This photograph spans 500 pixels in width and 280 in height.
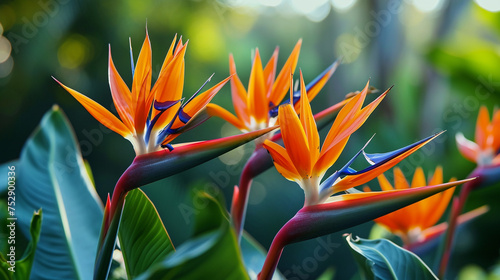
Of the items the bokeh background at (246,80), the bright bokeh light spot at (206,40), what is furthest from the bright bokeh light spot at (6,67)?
the bright bokeh light spot at (206,40)

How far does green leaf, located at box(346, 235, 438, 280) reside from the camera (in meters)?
0.43

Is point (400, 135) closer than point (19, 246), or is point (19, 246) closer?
point (19, 246)

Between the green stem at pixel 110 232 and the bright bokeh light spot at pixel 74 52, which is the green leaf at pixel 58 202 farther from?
the bright bokeh light spot at pixel 74 52

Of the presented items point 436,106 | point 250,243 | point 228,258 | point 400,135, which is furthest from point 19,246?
point 436,106

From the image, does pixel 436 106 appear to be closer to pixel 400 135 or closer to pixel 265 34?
pixel 400 135

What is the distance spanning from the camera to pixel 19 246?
2.03 ft

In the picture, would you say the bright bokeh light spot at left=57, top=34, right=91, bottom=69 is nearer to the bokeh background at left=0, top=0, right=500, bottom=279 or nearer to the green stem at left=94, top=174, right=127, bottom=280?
the bokeh background at left=0, top=0, right=500, bottom=279

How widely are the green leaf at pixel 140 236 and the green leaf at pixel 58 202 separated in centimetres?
11

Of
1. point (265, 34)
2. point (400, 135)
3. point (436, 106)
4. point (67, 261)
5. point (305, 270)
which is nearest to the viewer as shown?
point (67, 261)

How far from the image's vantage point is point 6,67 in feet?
8.90

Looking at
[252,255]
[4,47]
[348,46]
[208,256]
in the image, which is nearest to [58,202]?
[252,255]

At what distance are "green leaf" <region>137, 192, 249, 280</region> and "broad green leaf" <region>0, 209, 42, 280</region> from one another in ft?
0.61

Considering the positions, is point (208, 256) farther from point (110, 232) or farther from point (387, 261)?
point (387, 261)

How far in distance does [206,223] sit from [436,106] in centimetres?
217
